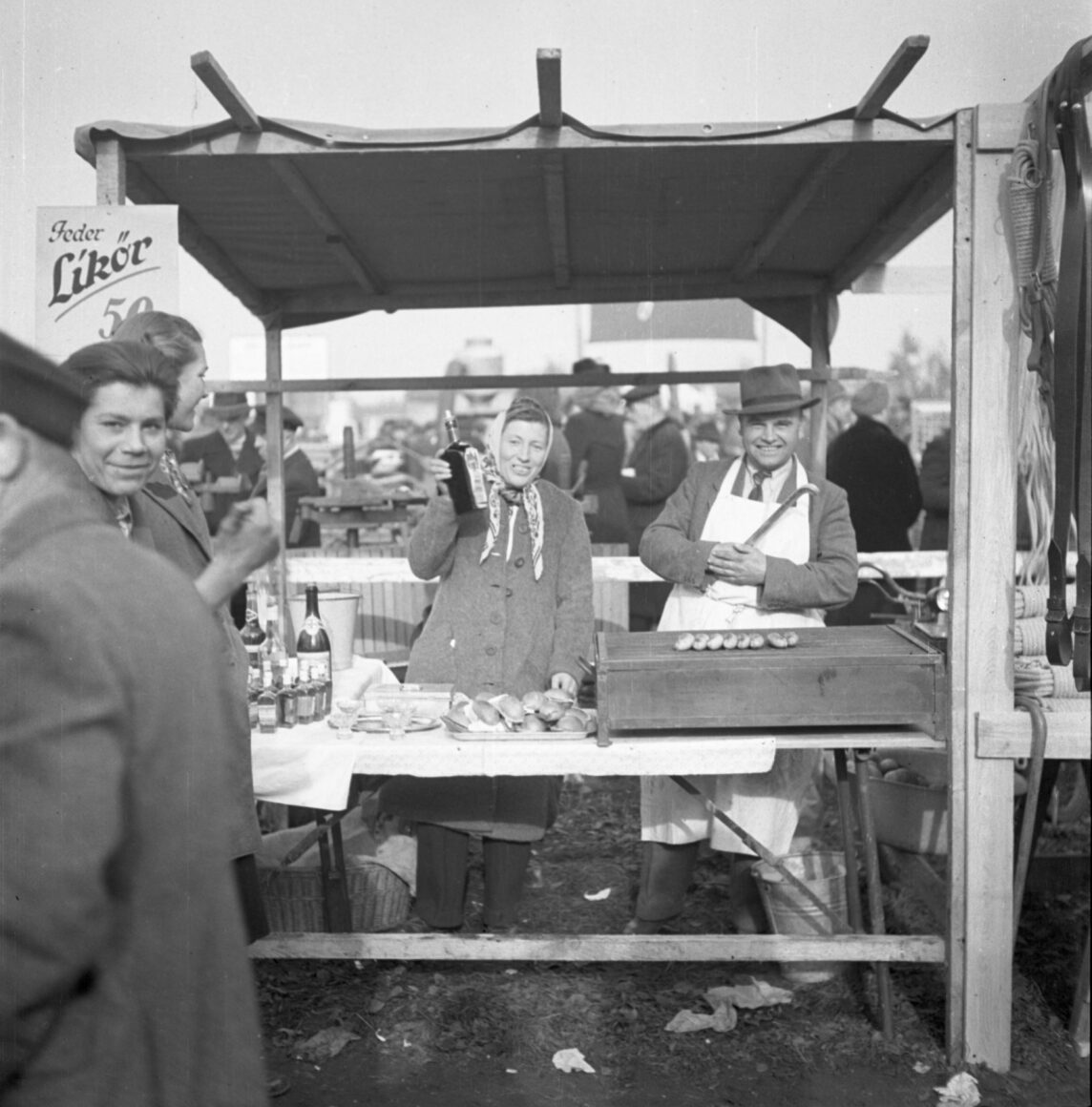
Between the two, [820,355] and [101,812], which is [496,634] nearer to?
[101,812]

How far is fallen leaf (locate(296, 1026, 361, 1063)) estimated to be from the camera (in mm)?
3820

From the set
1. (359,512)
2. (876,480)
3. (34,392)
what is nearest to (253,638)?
(34,392)

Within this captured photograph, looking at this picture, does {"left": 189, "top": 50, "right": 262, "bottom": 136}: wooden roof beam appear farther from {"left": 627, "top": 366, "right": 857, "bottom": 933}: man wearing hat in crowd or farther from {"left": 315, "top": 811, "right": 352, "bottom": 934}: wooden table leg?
{"left": 315, "top": 811, "right": 352, "bottom": 934}: wooden table leg

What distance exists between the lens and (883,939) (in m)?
3.72

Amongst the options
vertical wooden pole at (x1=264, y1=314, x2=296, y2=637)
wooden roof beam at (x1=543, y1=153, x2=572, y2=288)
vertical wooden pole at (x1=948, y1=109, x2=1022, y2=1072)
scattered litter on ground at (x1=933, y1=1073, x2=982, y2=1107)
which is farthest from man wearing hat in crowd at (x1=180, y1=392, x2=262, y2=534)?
scattered litter on ground at (x1=933, y1=1073, x2=982, y2=1107)

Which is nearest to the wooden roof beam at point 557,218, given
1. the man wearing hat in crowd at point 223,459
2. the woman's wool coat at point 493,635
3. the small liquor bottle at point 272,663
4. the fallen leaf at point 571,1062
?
the woman's wool coat at point 493,635

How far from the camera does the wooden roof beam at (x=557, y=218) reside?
170 inches

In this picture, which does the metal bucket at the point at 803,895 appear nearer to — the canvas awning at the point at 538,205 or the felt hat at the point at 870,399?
the canvas awning at the point at 538,205

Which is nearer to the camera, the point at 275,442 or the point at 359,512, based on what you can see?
the point at 275,442

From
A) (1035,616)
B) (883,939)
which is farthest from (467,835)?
(1035,616)

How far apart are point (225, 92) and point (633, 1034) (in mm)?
3084

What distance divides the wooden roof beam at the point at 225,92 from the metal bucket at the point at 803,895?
9.32 feet

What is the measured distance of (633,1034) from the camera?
3963 millimetres

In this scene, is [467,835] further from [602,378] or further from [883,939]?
[602,378]
